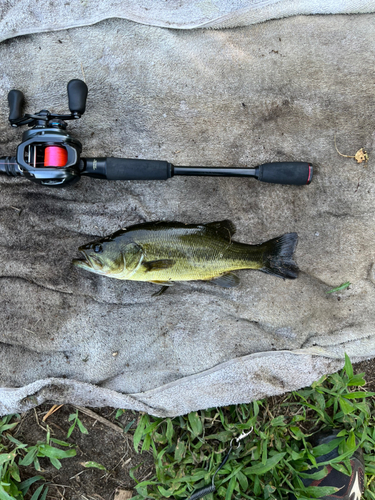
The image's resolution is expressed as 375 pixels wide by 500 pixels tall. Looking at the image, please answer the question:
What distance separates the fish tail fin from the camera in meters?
2.64

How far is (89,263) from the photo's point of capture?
2564 millimetres

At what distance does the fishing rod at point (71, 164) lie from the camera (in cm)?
230

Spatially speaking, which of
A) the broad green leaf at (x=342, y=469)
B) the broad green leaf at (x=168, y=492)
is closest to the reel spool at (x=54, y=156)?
the broad green leaf at (x=168, y=492)

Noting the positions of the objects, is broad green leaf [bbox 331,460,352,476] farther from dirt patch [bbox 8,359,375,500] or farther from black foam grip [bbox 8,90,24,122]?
black foam grip [bbox 8,90,24,122]

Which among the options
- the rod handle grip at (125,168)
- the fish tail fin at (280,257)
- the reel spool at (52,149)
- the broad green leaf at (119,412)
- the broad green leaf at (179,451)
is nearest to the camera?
the reel spool at (52,149)

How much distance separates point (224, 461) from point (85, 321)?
4.88 ft

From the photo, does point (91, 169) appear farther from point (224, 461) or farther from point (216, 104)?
point (224, 461)

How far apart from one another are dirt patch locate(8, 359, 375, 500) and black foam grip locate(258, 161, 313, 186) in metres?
1.60

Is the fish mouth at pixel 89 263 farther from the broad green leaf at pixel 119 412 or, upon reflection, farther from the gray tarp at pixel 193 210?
the broad green leaf at pixel 119 412

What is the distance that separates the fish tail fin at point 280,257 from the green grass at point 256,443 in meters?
0.81

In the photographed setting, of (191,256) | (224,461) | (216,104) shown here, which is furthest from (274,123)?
(224,461)

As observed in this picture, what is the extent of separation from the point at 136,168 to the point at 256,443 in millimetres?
2214

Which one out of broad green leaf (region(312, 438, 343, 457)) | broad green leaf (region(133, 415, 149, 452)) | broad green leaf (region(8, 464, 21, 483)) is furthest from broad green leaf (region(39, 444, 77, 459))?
broad green leaf (region(312, 438, 343, 457))

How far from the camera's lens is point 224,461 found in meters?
2.76
